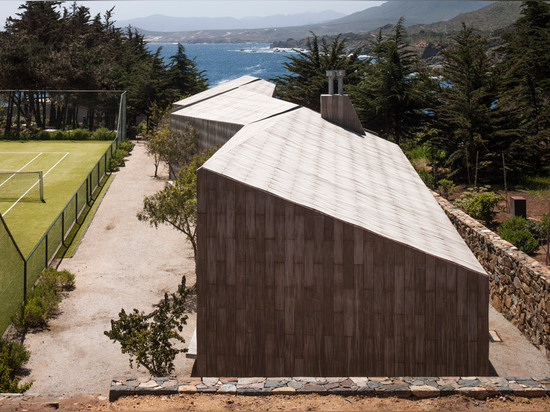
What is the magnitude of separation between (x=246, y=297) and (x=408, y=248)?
3429 mm

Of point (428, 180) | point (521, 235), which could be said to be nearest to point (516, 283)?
point (521, 235)

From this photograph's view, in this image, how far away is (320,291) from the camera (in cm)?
1286

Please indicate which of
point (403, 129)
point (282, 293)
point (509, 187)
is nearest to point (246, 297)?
point (282, 293)

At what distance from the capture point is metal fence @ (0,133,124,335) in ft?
55.9

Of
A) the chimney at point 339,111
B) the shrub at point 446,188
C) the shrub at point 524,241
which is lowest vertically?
the shrub at point 524,241

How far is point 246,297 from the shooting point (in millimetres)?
13086

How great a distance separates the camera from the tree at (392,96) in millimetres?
36031

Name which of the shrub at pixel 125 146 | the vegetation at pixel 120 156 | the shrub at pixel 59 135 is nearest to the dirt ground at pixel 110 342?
the vegetation at pixel 120 156

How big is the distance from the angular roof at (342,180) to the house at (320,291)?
3.6 inches

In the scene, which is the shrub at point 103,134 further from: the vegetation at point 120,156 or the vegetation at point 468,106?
the vegetation at point 468,106

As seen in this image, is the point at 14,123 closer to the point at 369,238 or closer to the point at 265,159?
the point at 265,159

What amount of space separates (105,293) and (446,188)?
1520 cm

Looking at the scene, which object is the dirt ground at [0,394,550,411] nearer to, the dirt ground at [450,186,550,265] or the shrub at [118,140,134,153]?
the dirt ground at [450,186,550,265]

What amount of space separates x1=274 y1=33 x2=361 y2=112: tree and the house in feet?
108
